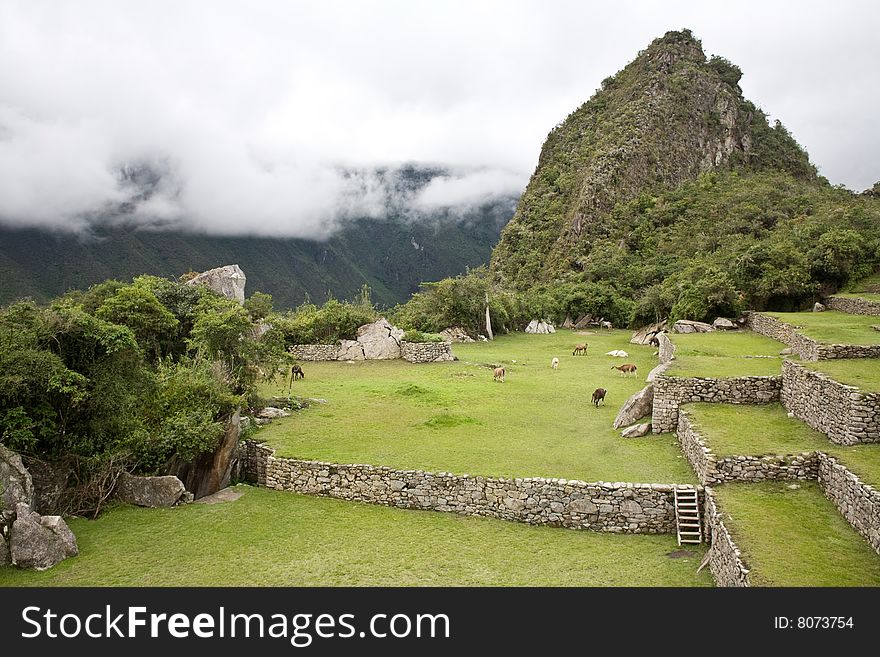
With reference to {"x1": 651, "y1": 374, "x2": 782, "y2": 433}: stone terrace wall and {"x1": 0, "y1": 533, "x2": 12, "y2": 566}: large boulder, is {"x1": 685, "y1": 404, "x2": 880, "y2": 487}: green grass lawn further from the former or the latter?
{"x1": 0, "y1": 533, "x2": 12, "y2": 566}: large boulder

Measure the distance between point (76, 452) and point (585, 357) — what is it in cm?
2712

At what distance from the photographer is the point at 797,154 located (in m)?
92.8

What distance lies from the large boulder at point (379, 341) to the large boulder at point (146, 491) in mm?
21050

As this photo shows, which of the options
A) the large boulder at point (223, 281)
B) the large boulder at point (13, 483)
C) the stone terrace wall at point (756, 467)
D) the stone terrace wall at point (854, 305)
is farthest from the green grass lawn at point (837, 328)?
the large boulder at point (223, 281)

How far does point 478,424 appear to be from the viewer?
17.9m

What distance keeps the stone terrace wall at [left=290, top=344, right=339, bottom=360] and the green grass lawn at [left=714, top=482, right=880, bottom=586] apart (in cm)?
2593

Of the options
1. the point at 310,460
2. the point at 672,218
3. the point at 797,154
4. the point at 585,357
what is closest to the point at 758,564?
the point at 310,460

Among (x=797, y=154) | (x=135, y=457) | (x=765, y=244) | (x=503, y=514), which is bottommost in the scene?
(x=503, y=514)

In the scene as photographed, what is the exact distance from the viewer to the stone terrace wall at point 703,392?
1627 centimetres

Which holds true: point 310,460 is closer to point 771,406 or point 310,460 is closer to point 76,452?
point 76,452

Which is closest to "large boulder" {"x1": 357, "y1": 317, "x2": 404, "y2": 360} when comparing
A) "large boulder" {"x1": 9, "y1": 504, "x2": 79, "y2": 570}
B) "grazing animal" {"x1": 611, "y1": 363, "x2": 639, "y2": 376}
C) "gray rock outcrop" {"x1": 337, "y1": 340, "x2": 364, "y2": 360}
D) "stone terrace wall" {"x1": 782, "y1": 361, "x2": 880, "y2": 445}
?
"gray rock outcrop" {"x1": 337, "y1": 340, "x2": 364, "y2": 360}

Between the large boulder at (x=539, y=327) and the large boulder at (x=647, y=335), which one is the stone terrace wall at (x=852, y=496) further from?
the large boulder at (x=539, y=327)

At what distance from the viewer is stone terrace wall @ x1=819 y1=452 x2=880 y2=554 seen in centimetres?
870

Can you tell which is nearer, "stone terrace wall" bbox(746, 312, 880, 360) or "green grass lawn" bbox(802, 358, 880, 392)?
"green grass lawn" bbox(802, 358, 880, 392)
